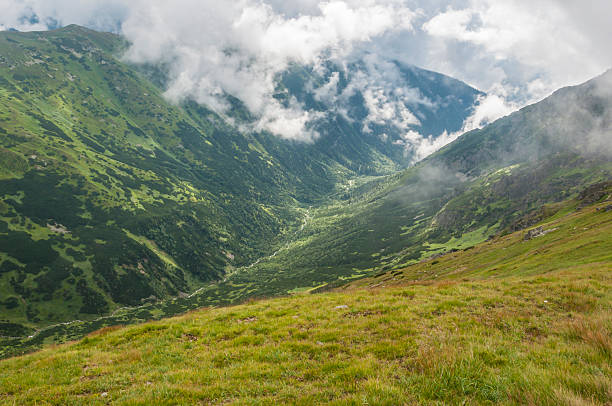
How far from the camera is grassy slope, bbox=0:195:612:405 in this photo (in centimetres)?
704

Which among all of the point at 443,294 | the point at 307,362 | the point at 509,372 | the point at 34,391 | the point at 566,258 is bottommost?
the point at 566,258

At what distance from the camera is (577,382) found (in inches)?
243

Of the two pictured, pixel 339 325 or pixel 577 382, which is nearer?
pixel 577 382

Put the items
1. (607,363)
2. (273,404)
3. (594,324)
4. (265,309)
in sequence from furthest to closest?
(265,309) < (594,324) < (273,404) < (607,363)

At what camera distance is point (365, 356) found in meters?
10.3

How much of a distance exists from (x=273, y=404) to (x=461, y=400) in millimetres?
4557

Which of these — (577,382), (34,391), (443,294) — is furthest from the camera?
(443,294)

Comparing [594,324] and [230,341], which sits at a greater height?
[230,341]

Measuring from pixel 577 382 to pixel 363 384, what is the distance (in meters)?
4.54

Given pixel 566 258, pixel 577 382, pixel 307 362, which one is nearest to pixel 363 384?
pixel 307 362

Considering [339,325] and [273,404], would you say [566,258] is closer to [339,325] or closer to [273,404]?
[339,325]

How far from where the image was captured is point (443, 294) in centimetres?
1881

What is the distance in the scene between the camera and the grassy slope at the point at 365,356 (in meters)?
7.04

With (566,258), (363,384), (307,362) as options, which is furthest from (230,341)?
(566,258)
